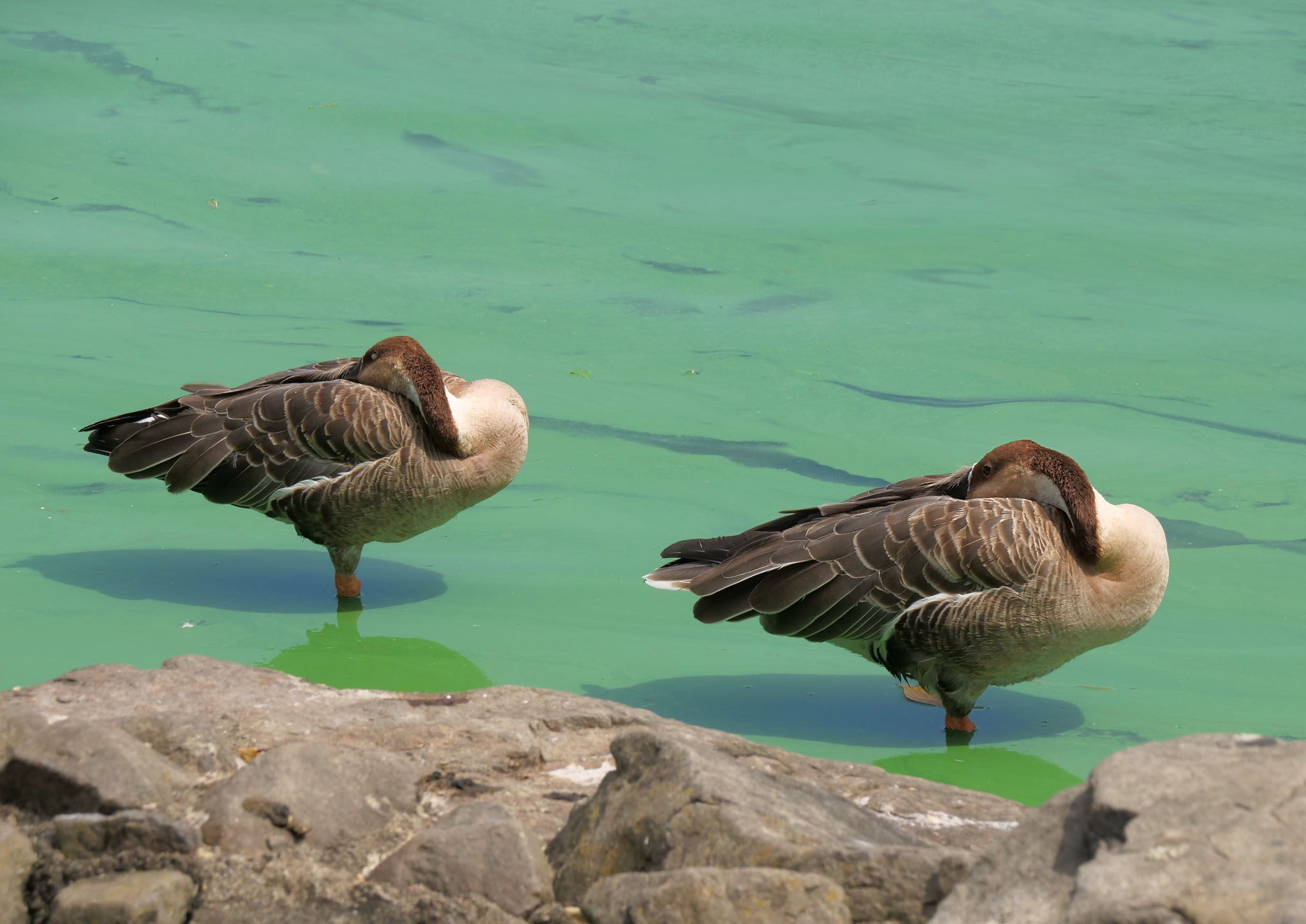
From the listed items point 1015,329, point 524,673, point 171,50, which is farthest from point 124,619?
point 171,50

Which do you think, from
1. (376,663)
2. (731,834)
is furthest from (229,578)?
(731,834)

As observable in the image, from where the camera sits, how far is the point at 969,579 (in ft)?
→ 19.6

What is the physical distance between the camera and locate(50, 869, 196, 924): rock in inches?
140

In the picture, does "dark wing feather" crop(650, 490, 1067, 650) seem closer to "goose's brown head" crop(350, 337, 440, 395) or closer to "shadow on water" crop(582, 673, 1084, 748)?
"shadow on water" crop(582, 673, 1084, 748)

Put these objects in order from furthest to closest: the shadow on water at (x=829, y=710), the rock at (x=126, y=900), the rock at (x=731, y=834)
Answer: the shadow on water at (x=829, y=710) < the rock at (x=126, y=900) < the rock at (x=731, y=834)

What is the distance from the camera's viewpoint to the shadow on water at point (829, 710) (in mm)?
6273

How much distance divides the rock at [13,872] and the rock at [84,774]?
19cm

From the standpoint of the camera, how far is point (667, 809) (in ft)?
12.0

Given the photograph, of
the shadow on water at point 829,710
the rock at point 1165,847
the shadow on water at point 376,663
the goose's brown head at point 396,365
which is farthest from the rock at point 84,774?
the goose's brown head at point 396,365

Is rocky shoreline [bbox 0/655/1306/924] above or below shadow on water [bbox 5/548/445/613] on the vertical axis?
above

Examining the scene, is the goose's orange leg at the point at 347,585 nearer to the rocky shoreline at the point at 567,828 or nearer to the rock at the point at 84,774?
the rocky shoreline at the point at 567,828

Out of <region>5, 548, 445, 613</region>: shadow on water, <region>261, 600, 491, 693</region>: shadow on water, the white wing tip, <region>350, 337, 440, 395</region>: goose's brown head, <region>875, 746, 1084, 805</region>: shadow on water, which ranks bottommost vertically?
<region>5, 548, 445, 613</region>: shadow on water

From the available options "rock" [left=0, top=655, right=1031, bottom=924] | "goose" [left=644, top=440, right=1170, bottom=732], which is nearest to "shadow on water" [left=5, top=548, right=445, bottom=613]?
"goose" [left=644, top=440, right=1170, bottom=732]

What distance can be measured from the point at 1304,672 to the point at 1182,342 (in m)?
4.96
